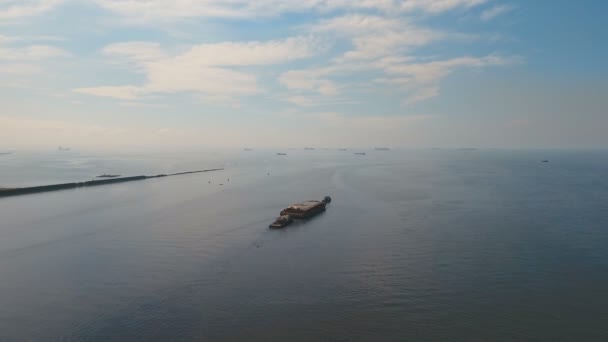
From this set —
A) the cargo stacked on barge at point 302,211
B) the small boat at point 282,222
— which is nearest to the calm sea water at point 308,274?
the small boat at point 282,222

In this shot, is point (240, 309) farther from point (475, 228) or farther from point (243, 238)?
point (475, 228)

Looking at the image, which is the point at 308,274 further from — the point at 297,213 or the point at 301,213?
the point at 297,213

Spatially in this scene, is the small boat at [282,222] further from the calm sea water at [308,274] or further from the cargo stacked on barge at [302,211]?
the cargo stacked on barge at [302,211]

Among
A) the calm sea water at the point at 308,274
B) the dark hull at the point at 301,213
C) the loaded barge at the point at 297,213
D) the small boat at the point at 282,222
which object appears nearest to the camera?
the calm sea water at the point at 308,274

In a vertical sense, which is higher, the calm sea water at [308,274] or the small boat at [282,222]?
the small boat at [282,222]

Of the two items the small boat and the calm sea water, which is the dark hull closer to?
the calm sea water

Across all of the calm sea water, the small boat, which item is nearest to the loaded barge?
the small boat

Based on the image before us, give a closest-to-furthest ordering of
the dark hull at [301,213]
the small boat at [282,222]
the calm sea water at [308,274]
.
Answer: the calm sea water at [308,274]
the small boat at [282,222]
the dark hull at [301,213]

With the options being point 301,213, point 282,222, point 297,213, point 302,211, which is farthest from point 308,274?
point 302,211

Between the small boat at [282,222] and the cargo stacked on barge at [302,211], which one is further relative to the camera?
the cargo stacked on barge at [302,211]
